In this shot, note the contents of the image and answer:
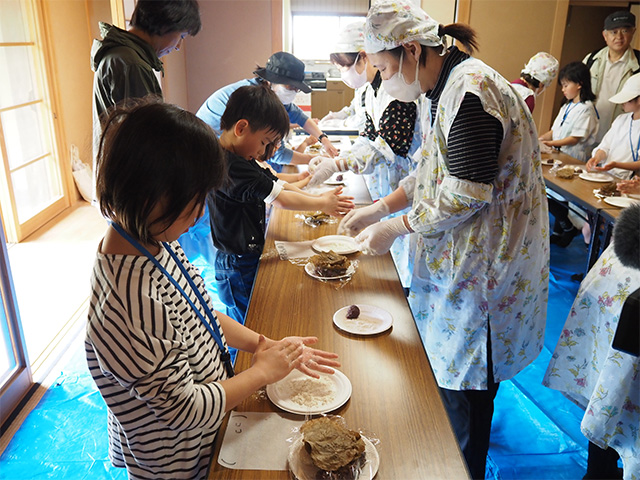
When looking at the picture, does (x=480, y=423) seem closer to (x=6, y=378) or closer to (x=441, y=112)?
(x=441, y=112)

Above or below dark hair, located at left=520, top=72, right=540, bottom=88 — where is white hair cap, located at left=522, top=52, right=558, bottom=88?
above

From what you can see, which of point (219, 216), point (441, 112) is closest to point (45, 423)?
point (219, 216)

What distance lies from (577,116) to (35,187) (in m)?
4.85

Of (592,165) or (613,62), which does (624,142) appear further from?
(613,62)

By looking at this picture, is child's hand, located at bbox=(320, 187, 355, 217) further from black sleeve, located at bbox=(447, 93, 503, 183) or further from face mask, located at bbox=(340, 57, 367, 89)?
face mask, located at bbox=(340, 57, 367, 89)

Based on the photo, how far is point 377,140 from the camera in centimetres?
232

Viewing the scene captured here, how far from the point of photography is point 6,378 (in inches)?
84.4

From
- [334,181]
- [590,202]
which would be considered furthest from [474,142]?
[590,202]

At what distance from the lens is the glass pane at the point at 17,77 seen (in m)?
3.93

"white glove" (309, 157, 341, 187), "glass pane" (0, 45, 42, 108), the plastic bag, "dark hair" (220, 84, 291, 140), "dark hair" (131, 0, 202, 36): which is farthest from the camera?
the plastic bag

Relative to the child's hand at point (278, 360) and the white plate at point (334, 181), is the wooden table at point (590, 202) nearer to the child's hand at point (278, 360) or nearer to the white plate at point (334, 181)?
the white plate at point (334, 181)

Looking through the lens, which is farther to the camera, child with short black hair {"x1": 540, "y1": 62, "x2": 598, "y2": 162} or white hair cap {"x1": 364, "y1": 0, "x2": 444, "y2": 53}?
child with short black hair {"x1": 540, "y1": 62, "x2": 598, "y2": 162}

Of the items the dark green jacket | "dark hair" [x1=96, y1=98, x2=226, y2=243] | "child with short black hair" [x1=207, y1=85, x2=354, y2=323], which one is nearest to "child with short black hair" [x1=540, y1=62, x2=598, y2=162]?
"child with short black hair" [x1=207, y1=85, x2=354, y2=323]

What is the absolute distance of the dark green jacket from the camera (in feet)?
6.10
